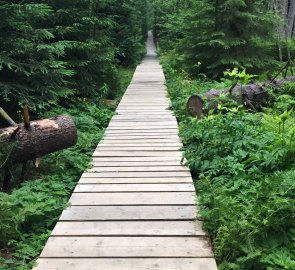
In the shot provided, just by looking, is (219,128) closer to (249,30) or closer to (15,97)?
(15,97)

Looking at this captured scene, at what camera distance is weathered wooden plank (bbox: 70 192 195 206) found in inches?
163

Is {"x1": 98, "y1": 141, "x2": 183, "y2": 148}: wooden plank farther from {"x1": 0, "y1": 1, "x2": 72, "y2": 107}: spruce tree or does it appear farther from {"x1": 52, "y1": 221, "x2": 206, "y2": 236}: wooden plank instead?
{"x1": 52, "y1": 221, "x2": 206, "y2": 236}: wooden plank

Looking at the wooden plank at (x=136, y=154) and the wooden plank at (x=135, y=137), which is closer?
the wooden plank at (x=136, y=154)

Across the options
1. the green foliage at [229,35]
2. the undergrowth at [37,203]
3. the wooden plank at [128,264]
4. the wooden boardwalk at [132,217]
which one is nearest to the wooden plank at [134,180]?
the wooden boardwalk at [132,217]

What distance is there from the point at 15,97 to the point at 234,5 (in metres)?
8.47

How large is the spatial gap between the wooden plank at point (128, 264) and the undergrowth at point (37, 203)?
20cm

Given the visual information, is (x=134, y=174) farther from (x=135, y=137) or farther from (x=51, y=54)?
(x=51, y=54)

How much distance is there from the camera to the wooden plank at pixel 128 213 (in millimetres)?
3793

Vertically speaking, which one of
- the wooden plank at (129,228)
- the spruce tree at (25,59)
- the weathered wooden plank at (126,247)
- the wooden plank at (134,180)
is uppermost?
the spruce tree at (25,59)

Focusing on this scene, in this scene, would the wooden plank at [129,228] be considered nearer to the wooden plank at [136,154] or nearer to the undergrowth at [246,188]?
the undergrowth at [246,188]

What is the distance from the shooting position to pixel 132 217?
380 centimetres

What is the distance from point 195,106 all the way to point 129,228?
4.71 m

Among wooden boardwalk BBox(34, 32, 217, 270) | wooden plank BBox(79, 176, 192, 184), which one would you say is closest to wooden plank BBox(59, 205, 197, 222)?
wooden boardwalk BBox(34, 32, 217, 270)

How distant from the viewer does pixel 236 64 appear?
12.2 m
